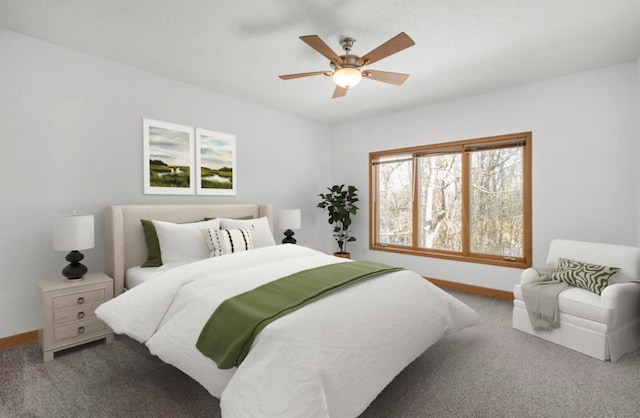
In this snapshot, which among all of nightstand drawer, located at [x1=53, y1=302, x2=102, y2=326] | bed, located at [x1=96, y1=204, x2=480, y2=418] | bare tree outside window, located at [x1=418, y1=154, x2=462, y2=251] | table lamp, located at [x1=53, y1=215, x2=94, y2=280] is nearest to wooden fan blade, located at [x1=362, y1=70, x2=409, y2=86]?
bed, located at [x1=96, y1=204, x2=480, y2=418]

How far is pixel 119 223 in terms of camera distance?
9.53 feet

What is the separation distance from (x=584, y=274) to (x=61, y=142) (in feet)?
16.0

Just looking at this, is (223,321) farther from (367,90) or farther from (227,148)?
(367,90)

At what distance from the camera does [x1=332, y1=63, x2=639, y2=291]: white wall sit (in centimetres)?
316

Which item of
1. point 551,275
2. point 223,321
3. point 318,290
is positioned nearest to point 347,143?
point 551,275

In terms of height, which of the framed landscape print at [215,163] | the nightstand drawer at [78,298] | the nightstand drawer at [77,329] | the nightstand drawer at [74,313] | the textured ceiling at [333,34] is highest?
the textured ceiling at [333,34]

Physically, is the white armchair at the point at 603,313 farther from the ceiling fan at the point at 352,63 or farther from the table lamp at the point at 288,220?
the table lamp at the point at 288,220

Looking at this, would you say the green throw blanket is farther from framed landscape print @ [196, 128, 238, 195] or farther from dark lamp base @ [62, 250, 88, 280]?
framed landscape print @ [196, 128, 238, 195]

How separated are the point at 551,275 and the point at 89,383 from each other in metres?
3.98

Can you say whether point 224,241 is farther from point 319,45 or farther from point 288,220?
point 319,45

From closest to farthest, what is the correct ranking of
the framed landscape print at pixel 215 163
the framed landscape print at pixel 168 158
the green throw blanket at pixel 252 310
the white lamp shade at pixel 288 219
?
the green throw blanket at pixel 252 310 < the framed landscape print at pixel 168 158 < the framed landscape print at pixel 215 163 < the white lamp shade at pixel 288 219

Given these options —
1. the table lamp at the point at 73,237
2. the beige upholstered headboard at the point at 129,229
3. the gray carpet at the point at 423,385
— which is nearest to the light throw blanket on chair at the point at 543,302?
the gray carpet at the point at 423,385

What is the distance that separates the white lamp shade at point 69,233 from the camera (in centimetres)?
248

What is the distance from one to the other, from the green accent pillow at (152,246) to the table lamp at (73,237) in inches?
20.1
